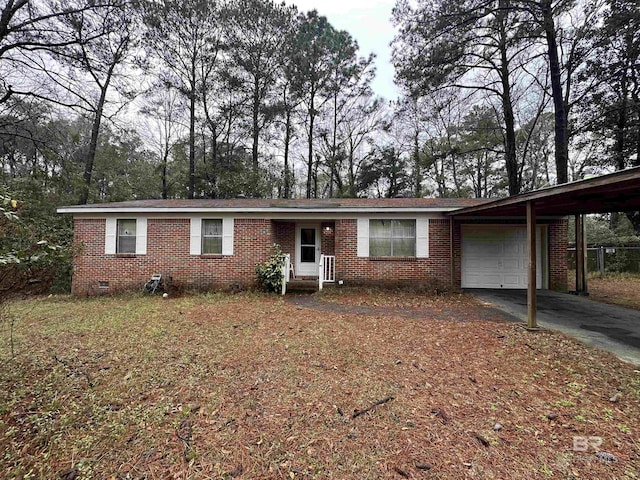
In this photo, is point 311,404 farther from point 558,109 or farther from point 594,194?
point 558,109

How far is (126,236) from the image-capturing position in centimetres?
921

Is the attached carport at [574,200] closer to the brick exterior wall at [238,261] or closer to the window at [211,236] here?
the brick exterior wall at [238,261]

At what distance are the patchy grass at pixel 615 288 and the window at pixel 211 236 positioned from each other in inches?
432

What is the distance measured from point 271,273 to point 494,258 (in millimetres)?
7264

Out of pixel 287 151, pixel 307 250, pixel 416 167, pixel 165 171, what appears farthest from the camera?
pixel 416 167

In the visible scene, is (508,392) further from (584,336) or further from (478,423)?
(584,336)

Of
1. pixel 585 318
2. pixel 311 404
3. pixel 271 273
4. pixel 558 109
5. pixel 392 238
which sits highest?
pixel 558 109

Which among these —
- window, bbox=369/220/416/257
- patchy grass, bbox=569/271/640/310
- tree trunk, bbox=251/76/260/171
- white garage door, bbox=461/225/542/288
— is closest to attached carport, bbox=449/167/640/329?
patchy grass, bbox=569/271/640/310

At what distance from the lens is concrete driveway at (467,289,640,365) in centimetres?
434

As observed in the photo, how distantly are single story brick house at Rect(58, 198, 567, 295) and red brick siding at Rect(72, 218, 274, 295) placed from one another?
1.2 inches

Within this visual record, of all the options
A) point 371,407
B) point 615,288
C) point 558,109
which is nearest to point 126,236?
point 371,407

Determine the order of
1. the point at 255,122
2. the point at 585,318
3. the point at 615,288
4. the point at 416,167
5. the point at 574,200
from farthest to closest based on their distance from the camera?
the point at 416,167 < the point at 255,122 < the point at 615,288 < the point at 585,318 < the point at 574,200

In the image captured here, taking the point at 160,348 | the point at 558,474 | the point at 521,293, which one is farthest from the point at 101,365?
the point at 521,293

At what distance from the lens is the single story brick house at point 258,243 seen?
29.0 feet
